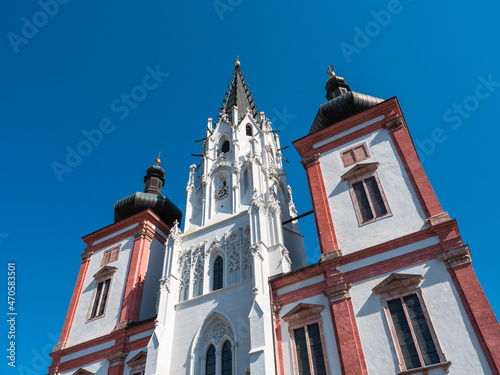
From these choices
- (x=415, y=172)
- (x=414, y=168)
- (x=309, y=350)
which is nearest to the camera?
(x=309, y=350)

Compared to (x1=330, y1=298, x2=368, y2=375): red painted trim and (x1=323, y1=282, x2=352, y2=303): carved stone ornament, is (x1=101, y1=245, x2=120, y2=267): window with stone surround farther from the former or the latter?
(x1=330, y1=298, x2=368, y2=375): red painted trim

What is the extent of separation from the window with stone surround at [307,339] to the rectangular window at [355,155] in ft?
24.6

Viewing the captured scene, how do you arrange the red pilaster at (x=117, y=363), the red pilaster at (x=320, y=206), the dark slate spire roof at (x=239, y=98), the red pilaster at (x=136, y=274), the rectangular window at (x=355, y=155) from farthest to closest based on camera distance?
the dark slate spire roof at (x=239, y=98) → the red pilaster at (x=136, y=274) → the rectangular window at (x=355, y=155) → the red pilaster at (x=117, y=363) → the red pilaster at (x=320, y=206)

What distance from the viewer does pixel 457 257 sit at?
14977 mm

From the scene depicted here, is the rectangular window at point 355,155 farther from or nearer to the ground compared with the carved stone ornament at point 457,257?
farther from the ground

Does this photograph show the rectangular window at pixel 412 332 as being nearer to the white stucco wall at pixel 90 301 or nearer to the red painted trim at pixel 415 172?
the red painted trim at pixel 415 172

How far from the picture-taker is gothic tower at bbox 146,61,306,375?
17625 mm

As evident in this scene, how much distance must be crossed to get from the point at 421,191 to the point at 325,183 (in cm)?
459

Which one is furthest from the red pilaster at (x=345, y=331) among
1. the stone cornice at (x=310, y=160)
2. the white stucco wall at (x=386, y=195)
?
the stone cornice at (x=310, y=160)

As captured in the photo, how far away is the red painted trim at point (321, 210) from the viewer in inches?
721

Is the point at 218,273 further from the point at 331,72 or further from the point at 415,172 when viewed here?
the point at 331,72

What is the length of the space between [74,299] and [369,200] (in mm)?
17826

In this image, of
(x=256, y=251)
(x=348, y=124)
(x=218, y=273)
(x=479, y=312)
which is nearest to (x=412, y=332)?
(x=479, y=312)

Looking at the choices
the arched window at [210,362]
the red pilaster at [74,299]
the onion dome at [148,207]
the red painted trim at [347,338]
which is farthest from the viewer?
the onion dome at [148,207]
